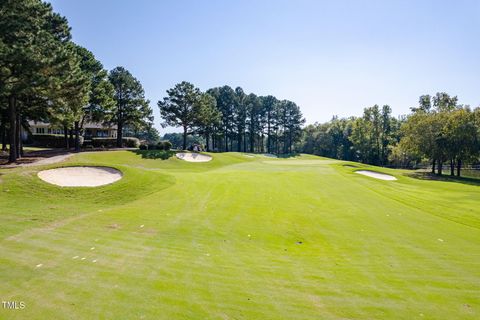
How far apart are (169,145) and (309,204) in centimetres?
3542

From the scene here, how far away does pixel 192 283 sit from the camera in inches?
251

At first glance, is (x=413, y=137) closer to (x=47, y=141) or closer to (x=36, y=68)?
(x=36, y=68)

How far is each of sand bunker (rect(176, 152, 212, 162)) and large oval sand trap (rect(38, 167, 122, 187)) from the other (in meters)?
23.6

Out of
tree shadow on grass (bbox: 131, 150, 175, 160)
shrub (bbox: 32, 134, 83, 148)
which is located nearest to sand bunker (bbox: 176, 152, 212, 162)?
tree shadow on grass (bbox: 131, 150, 175, 160)

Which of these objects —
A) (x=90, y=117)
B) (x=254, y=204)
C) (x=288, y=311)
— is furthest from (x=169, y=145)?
(x=288, y=311)

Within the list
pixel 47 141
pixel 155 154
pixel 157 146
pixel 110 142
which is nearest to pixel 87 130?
pixel 47 141

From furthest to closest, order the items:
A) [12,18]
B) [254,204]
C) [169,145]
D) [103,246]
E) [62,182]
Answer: [169,145] → [12,18] → [62,182] → [254,204] → [103,246]

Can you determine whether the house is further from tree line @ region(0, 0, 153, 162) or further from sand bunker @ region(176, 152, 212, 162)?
tree line @ region(0, 0, 153, 162)

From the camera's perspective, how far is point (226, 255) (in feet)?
27.7

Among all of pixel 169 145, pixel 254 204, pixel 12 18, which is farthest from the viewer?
pixel 169 145

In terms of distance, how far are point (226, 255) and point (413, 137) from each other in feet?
166

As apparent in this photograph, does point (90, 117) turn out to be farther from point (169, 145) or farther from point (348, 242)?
point (348, 242)

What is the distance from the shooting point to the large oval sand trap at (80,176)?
16.6m

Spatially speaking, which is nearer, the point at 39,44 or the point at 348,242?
the point at 348,242
